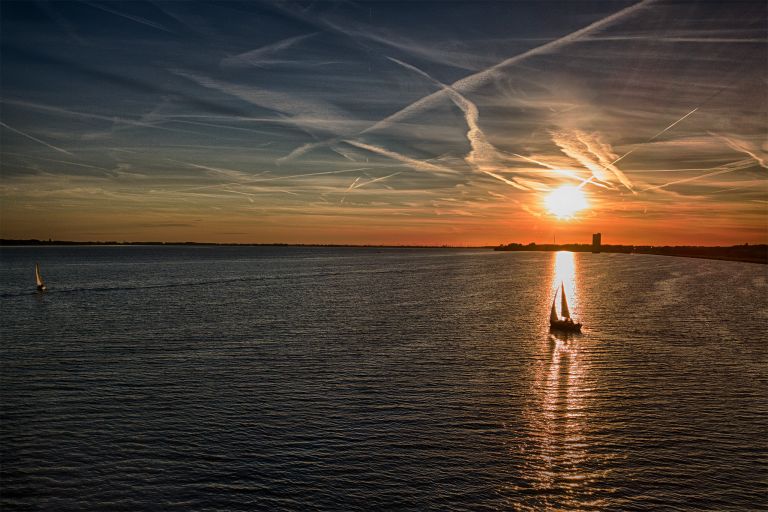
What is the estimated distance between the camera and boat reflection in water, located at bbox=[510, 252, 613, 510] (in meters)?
25.0

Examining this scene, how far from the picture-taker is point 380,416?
35.1 m

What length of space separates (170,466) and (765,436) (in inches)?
1262

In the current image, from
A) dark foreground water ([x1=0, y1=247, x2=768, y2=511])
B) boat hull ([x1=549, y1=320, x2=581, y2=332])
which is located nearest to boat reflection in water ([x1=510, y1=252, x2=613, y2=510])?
dark foreground water ([x1=0, y1=247, x2=768, y2=511])

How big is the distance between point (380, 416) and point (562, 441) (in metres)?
10.7

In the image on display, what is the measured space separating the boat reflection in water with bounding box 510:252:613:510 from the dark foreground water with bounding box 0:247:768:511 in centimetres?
13

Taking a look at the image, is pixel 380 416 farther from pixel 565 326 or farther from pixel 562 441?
pixel 565 326

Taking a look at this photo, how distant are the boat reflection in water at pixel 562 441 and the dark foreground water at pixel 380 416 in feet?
0.43

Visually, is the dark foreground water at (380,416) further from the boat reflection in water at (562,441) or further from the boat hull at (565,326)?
the boat hull at (565,326)

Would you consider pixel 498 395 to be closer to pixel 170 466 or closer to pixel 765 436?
pixel 765 436

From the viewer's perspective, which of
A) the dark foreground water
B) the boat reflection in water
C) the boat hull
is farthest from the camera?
the boat hull

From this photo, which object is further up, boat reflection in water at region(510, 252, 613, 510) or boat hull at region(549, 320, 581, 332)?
boat hull at region(549, 320, 581, 332)

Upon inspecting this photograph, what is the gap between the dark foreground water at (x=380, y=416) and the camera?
996 inches

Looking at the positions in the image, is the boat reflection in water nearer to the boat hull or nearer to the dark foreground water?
the dark foreground water

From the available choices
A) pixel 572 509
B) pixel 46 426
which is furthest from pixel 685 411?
pixel 46 426
